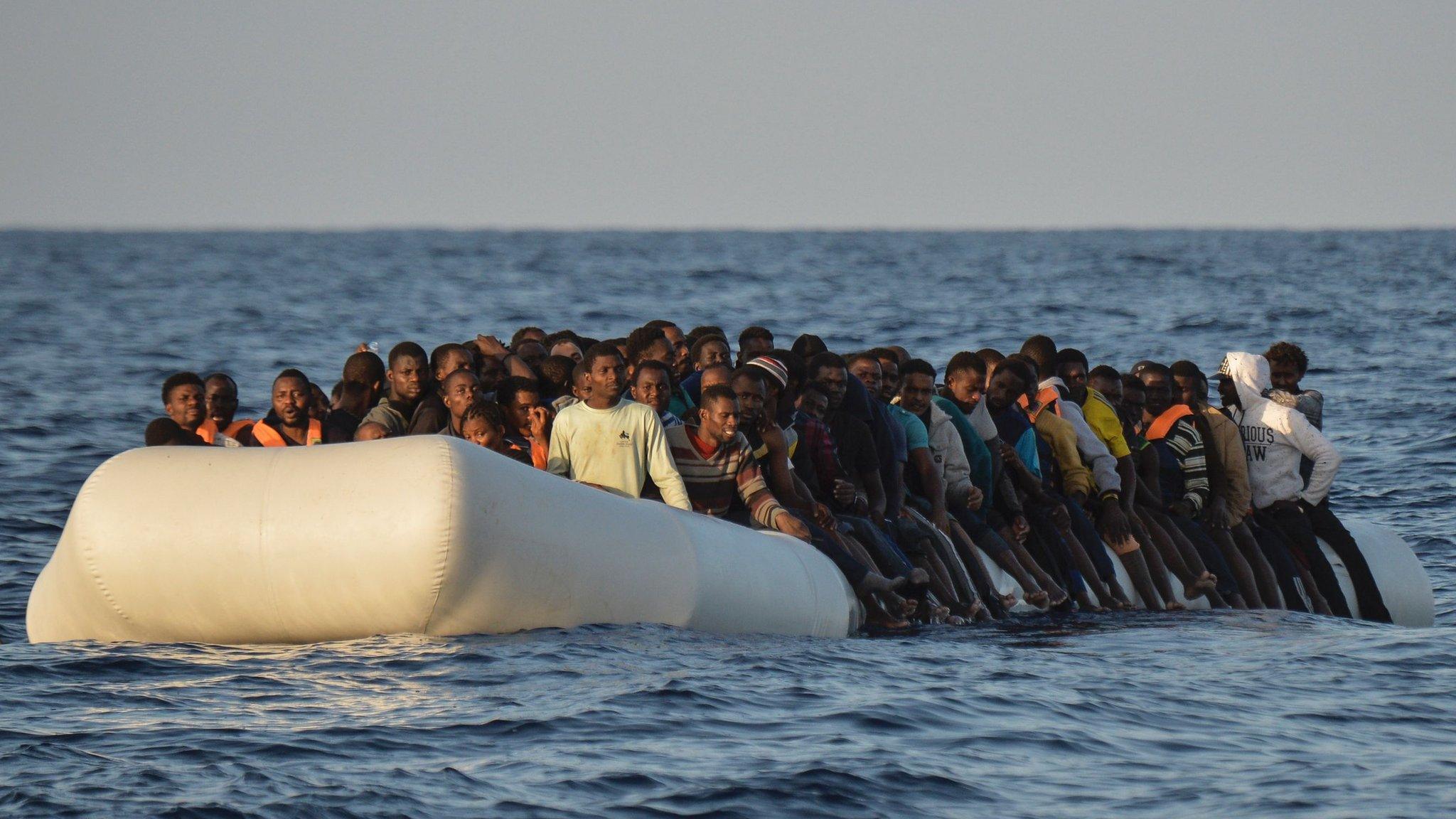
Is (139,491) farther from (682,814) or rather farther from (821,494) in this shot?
(821,494)

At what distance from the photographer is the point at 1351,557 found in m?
13.2

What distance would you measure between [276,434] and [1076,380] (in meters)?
5.40

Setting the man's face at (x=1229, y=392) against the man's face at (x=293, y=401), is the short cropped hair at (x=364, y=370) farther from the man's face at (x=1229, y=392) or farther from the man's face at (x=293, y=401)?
the man's face at (x=1229, y=392)

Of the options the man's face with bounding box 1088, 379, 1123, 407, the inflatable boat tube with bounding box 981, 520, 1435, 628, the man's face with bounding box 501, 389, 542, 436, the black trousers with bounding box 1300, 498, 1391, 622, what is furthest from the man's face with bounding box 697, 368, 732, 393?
the inflatable boat tube with bounding box 981, 520, 1435, 628

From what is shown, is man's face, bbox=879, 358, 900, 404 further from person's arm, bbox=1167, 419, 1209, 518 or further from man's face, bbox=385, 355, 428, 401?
man's face, bbox=385, 355, 428, 401

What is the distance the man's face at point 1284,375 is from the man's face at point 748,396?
16.1 ft

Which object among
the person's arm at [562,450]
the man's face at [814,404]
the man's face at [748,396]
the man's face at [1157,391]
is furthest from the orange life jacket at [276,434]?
the man's face at [1157,391]

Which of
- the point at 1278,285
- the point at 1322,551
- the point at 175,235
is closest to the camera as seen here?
the point at 1322,551


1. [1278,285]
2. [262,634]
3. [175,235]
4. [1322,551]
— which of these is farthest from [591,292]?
[175,235]

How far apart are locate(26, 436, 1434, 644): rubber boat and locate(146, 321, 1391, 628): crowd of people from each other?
0.60 metres

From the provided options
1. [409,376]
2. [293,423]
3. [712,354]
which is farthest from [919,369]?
[293,423]

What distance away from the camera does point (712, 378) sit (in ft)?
32.1

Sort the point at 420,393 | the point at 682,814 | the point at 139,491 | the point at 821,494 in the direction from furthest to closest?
the point at 821,494 → the point at 420,393 → the point at 139,491 → the point at 682,814

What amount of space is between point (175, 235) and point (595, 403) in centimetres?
15739
